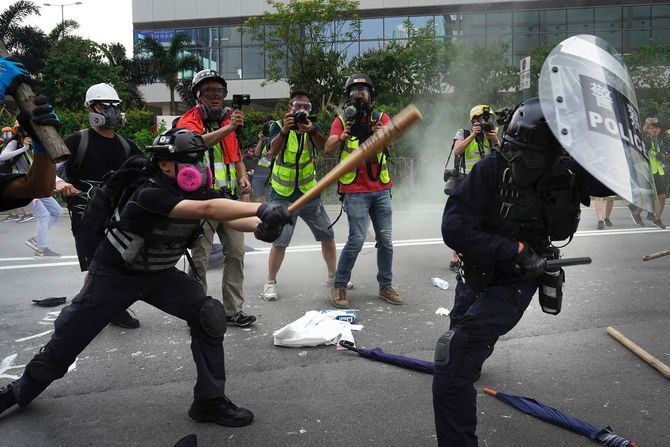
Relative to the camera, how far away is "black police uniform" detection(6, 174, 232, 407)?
3.23 meters

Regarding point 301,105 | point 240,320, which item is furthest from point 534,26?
point 240,320

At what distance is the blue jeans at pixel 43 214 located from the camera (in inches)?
319

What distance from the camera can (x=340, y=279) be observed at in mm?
5570

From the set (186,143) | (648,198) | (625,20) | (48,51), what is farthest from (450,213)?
(48,51)

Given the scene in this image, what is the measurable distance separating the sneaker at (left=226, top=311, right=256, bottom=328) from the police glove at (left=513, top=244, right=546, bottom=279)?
8.88ft

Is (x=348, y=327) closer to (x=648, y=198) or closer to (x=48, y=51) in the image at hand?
(x=648, y=198)

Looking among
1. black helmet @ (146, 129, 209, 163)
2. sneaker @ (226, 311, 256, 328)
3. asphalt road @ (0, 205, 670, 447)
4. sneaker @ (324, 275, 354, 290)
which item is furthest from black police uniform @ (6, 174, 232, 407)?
sneaker @ (324, 275, 354, 290)

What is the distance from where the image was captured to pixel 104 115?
495 cm

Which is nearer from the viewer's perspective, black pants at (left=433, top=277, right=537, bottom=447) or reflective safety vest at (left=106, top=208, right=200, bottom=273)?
black pants at (left=433, top=277, right=537, bottom=447)

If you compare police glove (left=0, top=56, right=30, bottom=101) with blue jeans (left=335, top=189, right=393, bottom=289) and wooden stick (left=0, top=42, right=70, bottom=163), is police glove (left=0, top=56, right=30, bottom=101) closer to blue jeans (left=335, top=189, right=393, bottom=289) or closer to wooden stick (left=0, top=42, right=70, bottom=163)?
wooden stick (left=0, top=42, right=70, bottom=163)

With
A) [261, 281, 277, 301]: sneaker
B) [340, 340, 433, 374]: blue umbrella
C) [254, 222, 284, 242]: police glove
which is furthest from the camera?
[261, 281, 277, 301]: sneaker

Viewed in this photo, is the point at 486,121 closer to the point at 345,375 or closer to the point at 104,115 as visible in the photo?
the point at 345,375

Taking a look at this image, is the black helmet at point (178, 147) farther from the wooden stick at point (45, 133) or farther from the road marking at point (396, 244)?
the road marking at point (396, 244)

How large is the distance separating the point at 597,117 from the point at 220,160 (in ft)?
10.8
